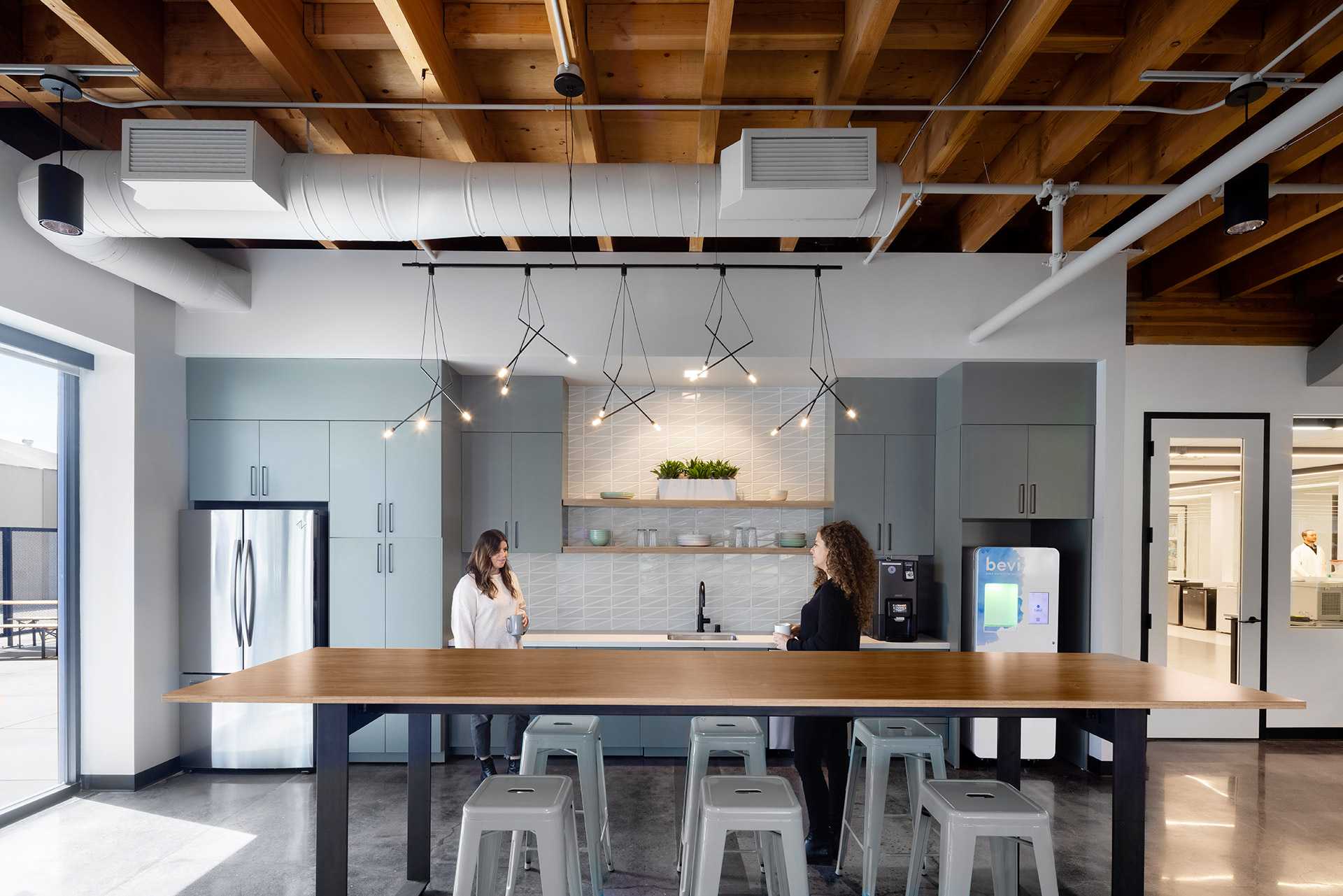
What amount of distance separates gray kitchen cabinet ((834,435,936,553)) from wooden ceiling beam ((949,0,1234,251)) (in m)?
1.52

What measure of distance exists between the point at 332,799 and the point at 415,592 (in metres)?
2.28

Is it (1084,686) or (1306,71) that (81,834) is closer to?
(1084,686)

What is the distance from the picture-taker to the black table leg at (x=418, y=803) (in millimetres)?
3332

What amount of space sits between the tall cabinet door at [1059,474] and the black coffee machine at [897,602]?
2.87 feet

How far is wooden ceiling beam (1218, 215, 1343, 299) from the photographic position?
4.54 m

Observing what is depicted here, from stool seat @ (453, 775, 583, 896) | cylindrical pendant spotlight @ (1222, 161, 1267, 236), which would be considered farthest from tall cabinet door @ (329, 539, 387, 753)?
cylindrical pendant spotlight @ (1222, 161, 1267, 236)

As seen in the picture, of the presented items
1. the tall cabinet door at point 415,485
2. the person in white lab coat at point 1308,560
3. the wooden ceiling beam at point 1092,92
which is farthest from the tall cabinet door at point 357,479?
the person in white lab coat at point 1308,560

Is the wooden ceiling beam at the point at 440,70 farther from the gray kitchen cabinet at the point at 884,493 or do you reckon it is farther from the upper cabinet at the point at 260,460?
the gray kitchen cabinet at the point at 884,493

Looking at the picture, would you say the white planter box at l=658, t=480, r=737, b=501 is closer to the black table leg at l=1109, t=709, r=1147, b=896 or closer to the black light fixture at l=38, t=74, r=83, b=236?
the black table leg at l=1109, t=709, r=1147, b=896

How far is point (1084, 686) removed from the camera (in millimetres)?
2691

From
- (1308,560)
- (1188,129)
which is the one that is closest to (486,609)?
(1188,129)

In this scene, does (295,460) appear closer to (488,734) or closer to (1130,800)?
(488,734)

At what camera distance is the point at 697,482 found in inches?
214

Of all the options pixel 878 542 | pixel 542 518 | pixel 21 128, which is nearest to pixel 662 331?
pixel 542 518
